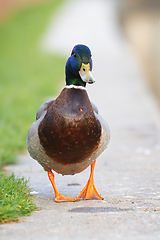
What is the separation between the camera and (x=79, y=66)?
322cm

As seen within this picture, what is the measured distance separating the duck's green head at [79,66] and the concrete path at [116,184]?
0.96m

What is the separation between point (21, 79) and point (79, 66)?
29.1 ft

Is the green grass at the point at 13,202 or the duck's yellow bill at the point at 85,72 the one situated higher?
the duck's yellow bill at the point at 85,72

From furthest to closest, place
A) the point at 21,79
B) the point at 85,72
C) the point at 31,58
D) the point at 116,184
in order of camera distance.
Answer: the point at 31,58
the point at 21,79
the point at 116,184
the point at 85,72

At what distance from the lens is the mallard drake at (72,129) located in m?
3.17

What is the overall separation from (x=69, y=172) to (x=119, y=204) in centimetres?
49

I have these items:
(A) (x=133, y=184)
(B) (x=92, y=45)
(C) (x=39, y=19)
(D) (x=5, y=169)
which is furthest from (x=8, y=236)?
(C) (x=39, y=19)

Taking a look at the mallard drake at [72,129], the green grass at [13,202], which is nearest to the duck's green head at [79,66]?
the mallard drake at [72,129]

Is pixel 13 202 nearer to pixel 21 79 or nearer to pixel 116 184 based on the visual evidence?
pixel 116 184

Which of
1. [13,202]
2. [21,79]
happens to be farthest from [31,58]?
[13,202]

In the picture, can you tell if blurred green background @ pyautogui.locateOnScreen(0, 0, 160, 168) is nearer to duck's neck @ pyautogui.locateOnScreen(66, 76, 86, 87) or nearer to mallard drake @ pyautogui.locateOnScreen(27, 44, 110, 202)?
mallard drake @ pyautogui.locateOnScreen(27, 44, 110, 202)

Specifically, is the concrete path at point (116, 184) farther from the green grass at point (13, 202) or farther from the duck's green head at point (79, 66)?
the duck's green head at point (79, 66)

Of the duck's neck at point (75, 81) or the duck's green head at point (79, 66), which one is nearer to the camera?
the duck's green head at point (79, 66)

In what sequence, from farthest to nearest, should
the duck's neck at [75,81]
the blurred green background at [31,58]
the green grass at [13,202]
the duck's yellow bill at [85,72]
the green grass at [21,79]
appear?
the blurred green background at [31,58] → the green grass at [21,79] → the duck's neck at [75,81] → the duck's yellow bill at [85,72] → the green grass at [13,202]
